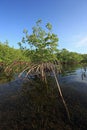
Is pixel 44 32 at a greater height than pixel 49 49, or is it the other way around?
pixel 44 32

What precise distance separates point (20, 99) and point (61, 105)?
650 centimetres

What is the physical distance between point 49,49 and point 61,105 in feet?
158

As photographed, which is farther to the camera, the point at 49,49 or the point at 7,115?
the point at 49,49

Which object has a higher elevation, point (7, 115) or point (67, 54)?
point (67, 54)

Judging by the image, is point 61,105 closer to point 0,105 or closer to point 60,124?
point 60,124

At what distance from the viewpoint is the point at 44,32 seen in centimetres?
6525

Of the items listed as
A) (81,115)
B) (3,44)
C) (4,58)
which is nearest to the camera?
(81,115)

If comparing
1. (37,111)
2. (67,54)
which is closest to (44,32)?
(37,111)

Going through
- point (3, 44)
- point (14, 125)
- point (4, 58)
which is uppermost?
point (3, 44)

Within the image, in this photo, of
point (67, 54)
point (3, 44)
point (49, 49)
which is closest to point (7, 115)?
point (49, 49)

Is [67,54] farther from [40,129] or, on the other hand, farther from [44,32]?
[40,129]

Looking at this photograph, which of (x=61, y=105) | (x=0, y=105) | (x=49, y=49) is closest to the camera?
(x=61, y=105)

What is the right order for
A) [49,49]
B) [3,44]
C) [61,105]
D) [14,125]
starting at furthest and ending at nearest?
[3,44], [49,49], [61,105], [14,125]

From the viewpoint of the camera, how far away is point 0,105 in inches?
681
